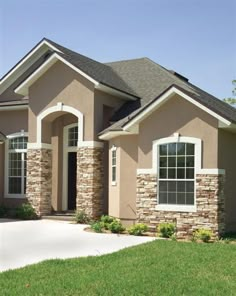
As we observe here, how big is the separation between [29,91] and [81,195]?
527cm

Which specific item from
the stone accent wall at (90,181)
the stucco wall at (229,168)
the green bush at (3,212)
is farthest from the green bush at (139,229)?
the green bush at (3,212)

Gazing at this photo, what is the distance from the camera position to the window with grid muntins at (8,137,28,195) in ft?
72.2

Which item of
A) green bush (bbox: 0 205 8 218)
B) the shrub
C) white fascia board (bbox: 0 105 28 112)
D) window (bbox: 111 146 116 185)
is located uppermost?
white fascia board (bbox: 0 105 28 112)

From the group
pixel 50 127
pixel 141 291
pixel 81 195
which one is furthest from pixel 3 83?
pixel 141 291

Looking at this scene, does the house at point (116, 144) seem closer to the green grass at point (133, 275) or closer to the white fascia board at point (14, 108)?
the white fascia board at point (14, 108)

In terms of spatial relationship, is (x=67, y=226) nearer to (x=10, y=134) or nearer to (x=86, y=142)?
(x=86, y=142)

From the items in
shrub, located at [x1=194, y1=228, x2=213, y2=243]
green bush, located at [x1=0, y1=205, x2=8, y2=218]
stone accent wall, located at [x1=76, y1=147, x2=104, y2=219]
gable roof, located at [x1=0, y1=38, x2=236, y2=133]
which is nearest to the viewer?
shrub, located at [x1=194, y1=228, x2=213, y2=243]

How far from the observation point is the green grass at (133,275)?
8.02 m

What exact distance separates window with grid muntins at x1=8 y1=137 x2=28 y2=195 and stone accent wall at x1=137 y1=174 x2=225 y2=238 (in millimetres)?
7949

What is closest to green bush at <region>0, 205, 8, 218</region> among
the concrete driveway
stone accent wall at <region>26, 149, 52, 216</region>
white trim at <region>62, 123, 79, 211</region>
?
stone accent wall at <region>26, 149, 52, 216</region>

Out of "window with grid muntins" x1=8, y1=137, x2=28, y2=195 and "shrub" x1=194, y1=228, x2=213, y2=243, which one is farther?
"window with grid muntins" x1=8, y1=137, x2=28, y2=195

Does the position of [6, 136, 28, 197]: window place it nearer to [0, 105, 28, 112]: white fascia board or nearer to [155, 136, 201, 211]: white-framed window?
[0, 105, 28, 112]: white fascia board

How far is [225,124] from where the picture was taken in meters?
14.8

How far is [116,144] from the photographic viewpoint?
717 inches
